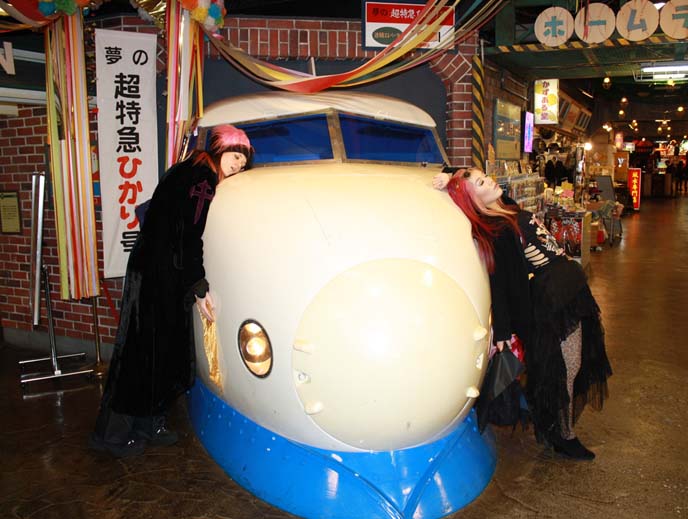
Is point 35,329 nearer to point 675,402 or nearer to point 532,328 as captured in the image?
point 532,328

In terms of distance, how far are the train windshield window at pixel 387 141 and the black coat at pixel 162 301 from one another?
931 mm

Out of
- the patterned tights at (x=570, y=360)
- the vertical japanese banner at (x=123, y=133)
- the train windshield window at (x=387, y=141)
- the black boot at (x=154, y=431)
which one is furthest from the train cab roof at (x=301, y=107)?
the black boot at (x=154, y=431)

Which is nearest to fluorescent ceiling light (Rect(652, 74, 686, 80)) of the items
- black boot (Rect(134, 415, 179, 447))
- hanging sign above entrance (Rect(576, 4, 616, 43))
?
hanging sign above entrance (Rect(576, 4, 616, 43))

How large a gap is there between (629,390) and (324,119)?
3094 mm

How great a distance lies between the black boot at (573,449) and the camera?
357cm

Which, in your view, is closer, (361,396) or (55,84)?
(361,396)

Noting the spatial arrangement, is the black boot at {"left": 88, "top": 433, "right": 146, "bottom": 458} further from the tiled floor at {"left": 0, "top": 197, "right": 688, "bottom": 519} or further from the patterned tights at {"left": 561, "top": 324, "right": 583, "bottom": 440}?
the patterned tights at {"left": 561, "top": 324, "right": 583, "bottom": 440}

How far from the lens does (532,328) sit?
345 centimetres

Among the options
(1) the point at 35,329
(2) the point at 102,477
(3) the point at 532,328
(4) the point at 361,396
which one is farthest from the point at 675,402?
(1) the point at 35,329

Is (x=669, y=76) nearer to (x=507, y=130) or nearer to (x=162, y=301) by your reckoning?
(x=507, y=130)

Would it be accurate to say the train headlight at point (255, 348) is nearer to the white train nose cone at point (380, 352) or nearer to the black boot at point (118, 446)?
the white train nose cone at point (380, 352)

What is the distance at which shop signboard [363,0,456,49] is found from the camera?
5.83 metres

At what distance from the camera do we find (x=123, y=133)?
4949mm

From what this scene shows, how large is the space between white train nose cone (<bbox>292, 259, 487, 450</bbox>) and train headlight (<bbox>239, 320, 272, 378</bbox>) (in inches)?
7.1
